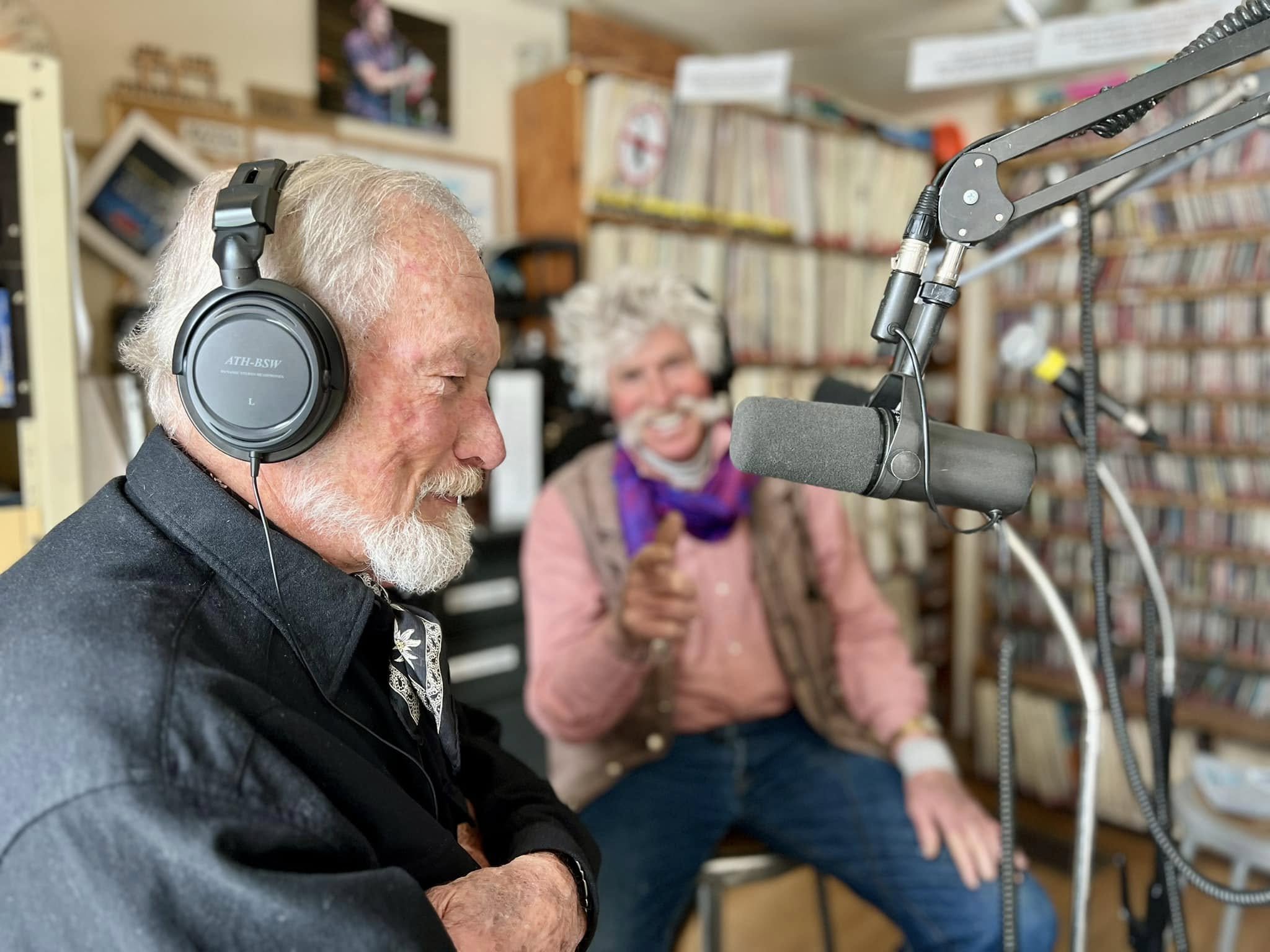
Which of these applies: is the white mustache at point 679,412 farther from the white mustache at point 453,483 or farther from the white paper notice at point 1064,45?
the white paper notice at point 1064,45

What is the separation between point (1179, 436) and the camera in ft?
9.05

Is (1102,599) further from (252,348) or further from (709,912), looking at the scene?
(252,348)

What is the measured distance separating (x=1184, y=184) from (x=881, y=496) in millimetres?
2697

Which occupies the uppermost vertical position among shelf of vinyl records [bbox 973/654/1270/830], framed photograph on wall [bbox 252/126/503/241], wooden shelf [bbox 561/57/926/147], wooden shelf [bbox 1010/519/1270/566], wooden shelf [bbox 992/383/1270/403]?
wooden shelf [bbox 561/57/926/147]

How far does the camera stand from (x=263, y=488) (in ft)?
2.22

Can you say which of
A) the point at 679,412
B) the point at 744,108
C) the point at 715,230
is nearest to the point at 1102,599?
the point at 679,412

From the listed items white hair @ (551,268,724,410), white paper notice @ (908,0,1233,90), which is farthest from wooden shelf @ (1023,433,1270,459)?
white hair @ (551,268,724,410)

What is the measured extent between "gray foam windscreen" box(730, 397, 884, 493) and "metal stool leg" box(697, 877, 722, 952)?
95 centimetres

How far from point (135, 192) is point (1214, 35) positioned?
2048 millimetres

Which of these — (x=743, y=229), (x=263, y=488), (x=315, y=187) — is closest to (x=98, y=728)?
(x=263, y=488)

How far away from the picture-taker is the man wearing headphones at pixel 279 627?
1.58 ft

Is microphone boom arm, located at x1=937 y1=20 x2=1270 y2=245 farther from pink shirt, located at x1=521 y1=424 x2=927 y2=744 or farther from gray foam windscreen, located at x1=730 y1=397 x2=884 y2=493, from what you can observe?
pink shirt, located at x1=521 y1=424 x2=927 y2=744

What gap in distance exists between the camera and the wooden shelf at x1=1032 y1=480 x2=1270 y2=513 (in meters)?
2.61

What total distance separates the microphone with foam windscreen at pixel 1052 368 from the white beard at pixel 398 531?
70cm
